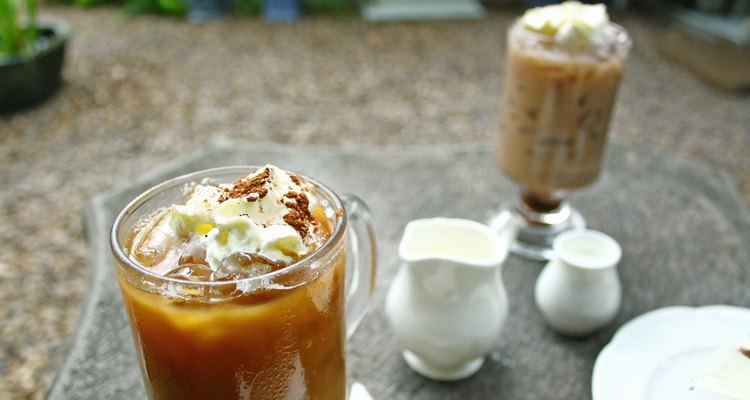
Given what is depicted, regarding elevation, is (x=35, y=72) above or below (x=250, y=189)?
below

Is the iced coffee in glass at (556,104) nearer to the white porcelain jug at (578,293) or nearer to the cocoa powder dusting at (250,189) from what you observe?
the white porcelain jug at (578,293)

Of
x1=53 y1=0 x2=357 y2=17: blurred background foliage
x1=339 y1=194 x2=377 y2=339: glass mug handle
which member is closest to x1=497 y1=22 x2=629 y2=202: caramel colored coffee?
x1=339 y1=194 x2=377 y2=339: glass mug handle

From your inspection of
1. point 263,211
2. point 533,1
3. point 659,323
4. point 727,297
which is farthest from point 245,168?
point 533,1

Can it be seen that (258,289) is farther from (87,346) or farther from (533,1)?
(533,1)

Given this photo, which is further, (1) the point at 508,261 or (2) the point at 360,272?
(1) the point at 508,261

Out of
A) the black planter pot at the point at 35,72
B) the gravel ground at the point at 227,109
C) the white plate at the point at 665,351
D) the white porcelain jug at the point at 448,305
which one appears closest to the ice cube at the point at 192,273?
the white porcelain jug at the point at 448,305

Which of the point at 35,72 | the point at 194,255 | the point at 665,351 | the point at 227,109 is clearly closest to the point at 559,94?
the point at 665,351

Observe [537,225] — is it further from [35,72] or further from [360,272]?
[35,72]
